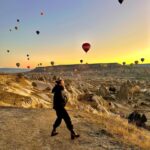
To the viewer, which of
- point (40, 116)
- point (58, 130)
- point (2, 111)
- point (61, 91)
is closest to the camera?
point (61, 91)

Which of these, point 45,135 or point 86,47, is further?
point 86,47

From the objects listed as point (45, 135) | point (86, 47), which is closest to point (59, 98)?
point (45, 135)

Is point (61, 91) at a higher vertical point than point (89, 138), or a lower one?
higher

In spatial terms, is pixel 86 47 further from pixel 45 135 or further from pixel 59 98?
pixel 59 98

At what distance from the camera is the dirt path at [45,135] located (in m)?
17.5

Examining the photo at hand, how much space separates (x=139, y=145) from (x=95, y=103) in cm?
4169

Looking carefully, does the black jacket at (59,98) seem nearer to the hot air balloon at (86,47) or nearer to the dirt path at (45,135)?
the dirt path at (45,135)

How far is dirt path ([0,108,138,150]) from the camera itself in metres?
17.5

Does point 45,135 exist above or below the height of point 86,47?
below

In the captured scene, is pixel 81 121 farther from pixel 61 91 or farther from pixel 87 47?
pixel 87 47

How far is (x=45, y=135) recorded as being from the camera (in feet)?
64.8

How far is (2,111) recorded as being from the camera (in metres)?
28.8

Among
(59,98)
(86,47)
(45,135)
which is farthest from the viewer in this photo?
(86,47)

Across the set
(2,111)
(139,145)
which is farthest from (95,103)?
(139,145)
